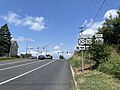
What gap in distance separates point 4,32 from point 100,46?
323 feet

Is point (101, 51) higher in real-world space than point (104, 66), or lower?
higher

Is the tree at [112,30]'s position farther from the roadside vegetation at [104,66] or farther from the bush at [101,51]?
the bush at [101,51]

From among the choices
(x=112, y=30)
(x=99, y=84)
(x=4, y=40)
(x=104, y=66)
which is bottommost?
(x=99, y=84)

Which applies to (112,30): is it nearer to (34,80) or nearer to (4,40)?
(34,80)

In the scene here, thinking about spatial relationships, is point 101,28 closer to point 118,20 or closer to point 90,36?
point 118,20

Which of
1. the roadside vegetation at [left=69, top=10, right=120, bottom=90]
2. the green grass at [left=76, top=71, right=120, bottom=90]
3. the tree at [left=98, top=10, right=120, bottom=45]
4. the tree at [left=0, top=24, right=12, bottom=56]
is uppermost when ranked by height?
the tree at [left=0, top=24, right=12, bottom=56]

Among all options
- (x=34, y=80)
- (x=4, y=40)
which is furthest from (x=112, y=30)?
(x=4, y=40)

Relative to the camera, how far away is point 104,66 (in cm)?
2112

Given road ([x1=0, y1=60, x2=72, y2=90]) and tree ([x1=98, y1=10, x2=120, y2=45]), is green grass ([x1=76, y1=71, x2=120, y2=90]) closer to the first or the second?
road ([x1=0, y1=60, x2=72, y2=90])

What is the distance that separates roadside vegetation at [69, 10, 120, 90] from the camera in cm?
1399

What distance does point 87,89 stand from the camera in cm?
1251

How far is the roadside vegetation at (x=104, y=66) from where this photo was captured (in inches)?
551

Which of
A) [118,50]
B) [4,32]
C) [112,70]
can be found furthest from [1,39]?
[112,70]

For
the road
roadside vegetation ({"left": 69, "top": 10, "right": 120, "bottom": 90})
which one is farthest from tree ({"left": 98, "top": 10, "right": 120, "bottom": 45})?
the road
